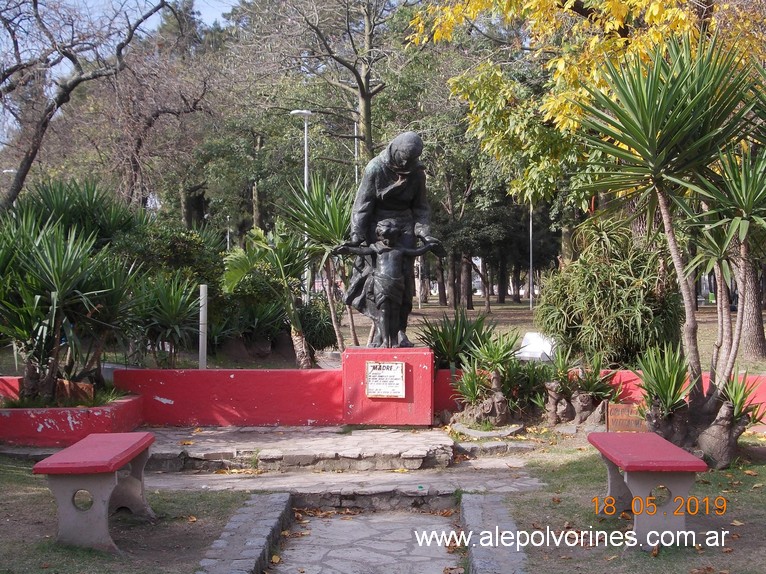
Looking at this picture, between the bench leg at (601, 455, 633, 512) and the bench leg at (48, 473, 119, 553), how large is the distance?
3442 mm

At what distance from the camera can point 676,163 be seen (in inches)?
279

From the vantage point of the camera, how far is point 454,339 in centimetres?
1014

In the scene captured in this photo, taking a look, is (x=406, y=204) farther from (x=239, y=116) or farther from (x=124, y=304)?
(x=239, y=116)

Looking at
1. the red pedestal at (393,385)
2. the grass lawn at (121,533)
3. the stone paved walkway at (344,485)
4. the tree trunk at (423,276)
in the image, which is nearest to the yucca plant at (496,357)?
the red pedestal at (393,385)

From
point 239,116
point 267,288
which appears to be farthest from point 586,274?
point 239,116

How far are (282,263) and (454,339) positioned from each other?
3.76 meters

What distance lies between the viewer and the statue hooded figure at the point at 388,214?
9562 mm

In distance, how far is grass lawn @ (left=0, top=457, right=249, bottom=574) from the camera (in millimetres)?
4906

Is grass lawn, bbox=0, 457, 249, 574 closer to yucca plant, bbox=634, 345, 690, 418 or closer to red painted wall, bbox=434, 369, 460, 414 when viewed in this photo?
red painted wall, bbox=434, 369, 460, 414

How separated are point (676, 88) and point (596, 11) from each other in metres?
5.78

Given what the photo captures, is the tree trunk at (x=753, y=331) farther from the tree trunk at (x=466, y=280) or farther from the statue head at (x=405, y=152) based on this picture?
the tree trunk at (x=466, y=280)

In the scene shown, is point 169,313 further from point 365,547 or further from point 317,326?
point 365,547

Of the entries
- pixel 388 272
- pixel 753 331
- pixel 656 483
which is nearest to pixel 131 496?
pixel 656 483

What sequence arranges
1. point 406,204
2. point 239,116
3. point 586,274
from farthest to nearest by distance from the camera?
point 239,116, point 586,274, point 406,204
